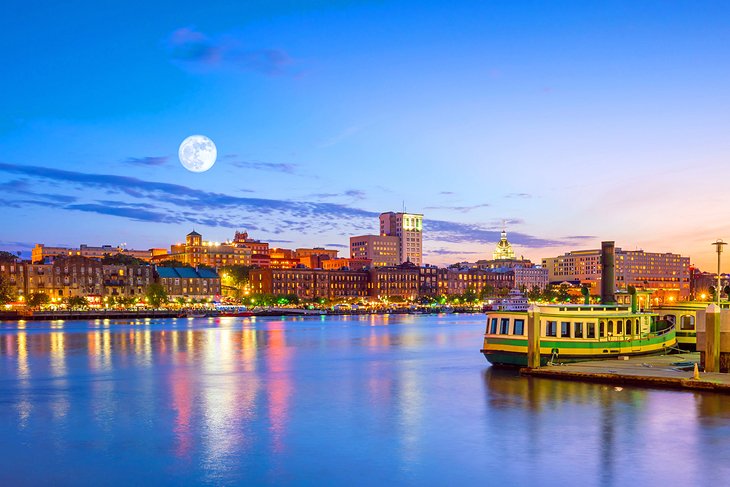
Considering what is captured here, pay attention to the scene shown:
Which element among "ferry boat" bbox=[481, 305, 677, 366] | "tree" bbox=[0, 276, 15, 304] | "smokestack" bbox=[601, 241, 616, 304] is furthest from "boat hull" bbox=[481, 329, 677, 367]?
"tree" bbox=[0, 276, 15, 304]

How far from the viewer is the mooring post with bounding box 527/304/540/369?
45.4m

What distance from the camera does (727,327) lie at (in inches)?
1591

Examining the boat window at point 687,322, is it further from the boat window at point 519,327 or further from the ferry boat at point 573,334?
the boat window at point 519,327

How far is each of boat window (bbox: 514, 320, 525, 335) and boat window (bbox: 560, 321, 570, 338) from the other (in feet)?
7.94

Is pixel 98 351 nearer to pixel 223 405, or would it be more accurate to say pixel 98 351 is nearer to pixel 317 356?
pixel 317 356

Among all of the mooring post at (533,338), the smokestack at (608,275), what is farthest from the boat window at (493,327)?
the smokestack at (608,275)

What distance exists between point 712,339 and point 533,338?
10245 mm

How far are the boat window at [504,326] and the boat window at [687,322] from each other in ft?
55.1

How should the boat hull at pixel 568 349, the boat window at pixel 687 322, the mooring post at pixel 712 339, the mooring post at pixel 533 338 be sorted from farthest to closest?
the boat window at pixel 687 322, the boat hull at pixel 568 349, the mooring post at pixel 533 338, the mooring post at pixel 712 339

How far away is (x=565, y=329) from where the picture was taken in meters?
49.1

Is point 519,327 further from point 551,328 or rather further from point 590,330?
point 590,330

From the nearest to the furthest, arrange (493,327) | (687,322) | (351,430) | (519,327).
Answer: (351,430) < (519,327) < (493,327) < (687,322)

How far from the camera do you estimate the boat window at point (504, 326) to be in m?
50.4

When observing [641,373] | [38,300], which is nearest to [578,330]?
[641,373]
